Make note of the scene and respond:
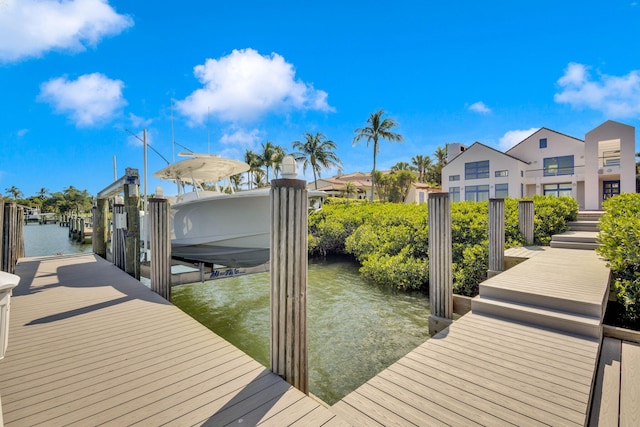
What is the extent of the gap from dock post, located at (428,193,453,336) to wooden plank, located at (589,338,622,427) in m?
1.70

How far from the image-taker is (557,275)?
484 cm

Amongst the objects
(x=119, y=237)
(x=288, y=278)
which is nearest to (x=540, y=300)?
(x=288, y=278)

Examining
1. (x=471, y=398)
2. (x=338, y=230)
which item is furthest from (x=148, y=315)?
(x=338, y=230)

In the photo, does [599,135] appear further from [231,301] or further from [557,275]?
[231,301]

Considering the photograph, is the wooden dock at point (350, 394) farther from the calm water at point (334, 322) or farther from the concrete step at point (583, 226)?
the concrete step at point (583, 226)

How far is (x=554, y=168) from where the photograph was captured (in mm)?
22688

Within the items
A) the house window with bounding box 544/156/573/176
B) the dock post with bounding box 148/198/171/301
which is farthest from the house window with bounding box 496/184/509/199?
the dock post with bounding box 148/198/171/301

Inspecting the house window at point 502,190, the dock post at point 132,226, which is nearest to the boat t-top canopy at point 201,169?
the dock post at point 132,226

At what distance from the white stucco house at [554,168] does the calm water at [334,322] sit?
18597 mm

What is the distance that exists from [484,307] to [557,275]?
1858 millimetres

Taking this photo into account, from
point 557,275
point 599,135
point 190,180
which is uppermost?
point 599,135

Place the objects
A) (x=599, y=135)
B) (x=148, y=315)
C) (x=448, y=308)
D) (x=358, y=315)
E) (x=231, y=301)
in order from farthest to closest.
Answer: (x=599, y=135) → (x=231, y=301) → (x=358, y=315) → (x=448, y=308) → (x=148, y=315)

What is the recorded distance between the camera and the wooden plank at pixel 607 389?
88.3 inches

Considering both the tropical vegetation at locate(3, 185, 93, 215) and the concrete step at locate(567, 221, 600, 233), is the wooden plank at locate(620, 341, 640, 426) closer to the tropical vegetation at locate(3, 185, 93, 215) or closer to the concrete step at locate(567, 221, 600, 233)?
the concrete step at locate(567, 221, 600, 233)
